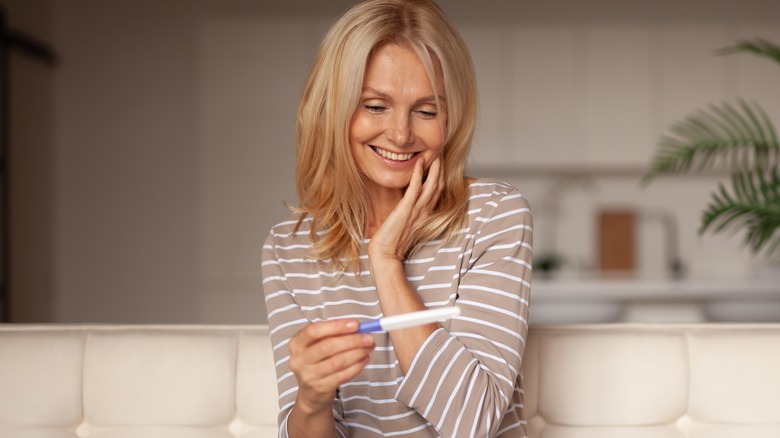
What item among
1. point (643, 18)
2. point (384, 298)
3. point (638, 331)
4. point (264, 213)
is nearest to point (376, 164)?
point (384, 298)

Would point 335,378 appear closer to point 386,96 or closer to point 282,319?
point 282,319

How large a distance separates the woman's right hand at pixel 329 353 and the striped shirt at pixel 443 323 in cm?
15

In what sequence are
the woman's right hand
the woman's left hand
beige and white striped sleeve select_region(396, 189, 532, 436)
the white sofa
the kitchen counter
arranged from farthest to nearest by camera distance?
the kitchen counter, the white sofa, the woman's left hand, beige and white striped sleeve select_region(396, 189, 532, 436), the woman's right hand

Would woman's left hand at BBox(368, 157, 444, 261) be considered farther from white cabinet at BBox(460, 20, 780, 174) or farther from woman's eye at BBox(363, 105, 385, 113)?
white cabinet at BBox(460, 20, 780, 174)

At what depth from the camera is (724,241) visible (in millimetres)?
4531

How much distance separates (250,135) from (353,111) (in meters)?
3.37

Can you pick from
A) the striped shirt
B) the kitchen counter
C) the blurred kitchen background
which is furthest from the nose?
the blurred kitchen background

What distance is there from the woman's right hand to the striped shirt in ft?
0.51

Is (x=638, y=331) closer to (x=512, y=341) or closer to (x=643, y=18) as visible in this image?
(x=512, y=341)

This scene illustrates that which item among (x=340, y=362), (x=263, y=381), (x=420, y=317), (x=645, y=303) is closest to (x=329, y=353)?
(x=340, y=362)

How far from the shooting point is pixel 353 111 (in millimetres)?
1230

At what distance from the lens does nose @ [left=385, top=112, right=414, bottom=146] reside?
1.20 metres

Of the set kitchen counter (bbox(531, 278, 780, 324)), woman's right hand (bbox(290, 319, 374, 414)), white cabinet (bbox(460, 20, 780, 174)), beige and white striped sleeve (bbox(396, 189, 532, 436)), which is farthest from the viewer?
white cabinet (bbox(460, 20, 780, 174))

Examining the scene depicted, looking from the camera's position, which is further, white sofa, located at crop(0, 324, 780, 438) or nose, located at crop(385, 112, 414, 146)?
white sofa, located at crop(0, 324, 780, 438)
